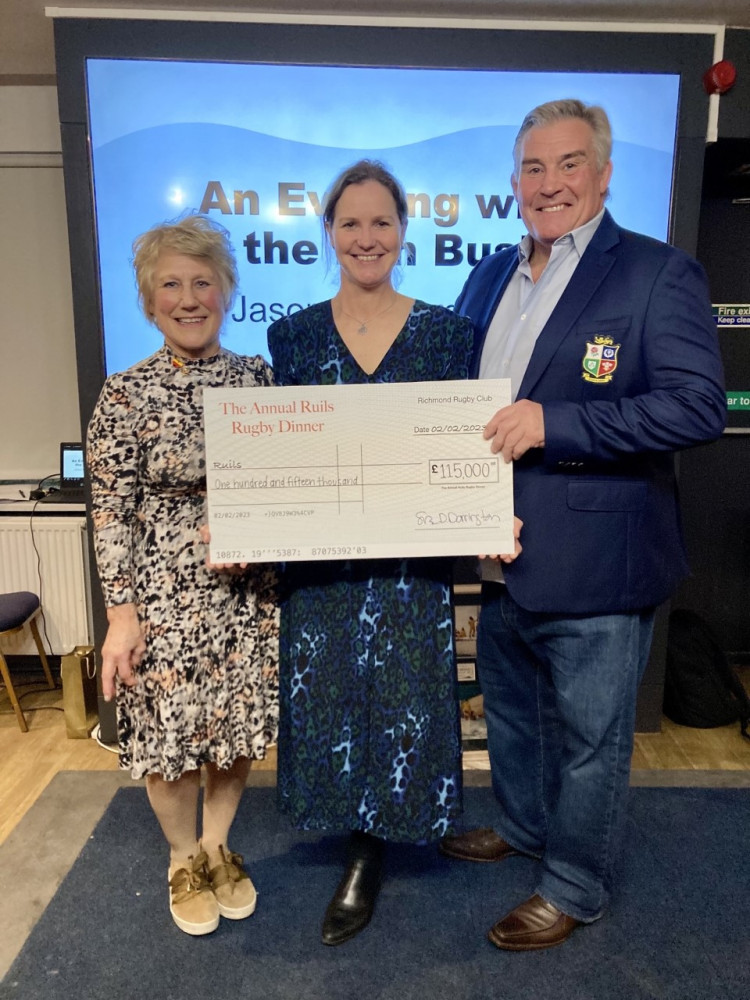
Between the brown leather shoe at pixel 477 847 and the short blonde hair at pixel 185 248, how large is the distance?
1526 mm

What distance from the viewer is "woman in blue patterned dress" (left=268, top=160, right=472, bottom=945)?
4.61ft

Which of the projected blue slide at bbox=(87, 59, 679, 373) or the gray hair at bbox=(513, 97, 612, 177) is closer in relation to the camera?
the gray hair at bbox=(513, 97, 612, 177)

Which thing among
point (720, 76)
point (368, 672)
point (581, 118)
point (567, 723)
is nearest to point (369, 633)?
point (368, 672)

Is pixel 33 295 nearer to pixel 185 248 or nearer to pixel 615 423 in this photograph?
pixel 185 248

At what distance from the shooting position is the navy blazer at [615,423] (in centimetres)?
129

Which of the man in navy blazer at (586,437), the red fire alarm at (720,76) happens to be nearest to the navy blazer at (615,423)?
the man in navy blazer at (586,437)

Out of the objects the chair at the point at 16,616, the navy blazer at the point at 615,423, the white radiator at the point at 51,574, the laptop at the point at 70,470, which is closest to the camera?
the navy blazer at the point at 615,423

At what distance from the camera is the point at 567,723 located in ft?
4.94

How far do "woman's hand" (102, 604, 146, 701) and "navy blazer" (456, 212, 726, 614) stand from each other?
792mm

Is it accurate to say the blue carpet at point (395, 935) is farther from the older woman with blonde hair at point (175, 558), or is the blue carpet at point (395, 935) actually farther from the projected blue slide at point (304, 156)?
the projected blue slide at point (304, 156)

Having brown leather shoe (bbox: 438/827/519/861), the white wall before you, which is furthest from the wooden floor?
the white wall

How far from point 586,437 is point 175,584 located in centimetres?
89

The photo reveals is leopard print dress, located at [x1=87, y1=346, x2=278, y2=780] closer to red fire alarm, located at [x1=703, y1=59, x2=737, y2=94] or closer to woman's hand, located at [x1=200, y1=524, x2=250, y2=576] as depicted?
woman's hand, located at [x1=200, y1=524, x2=250, y2=576]

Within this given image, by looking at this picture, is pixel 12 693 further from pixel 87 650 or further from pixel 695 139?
pixel 695 139
